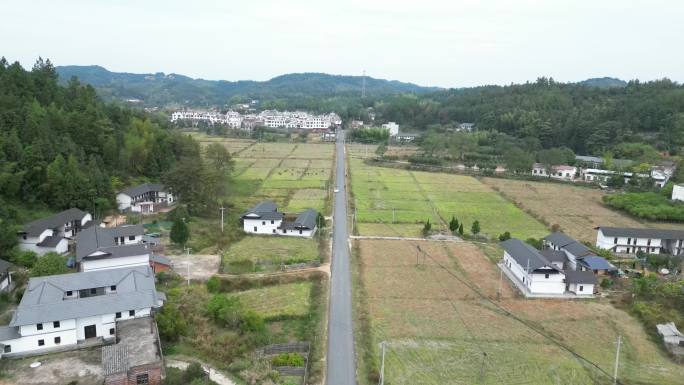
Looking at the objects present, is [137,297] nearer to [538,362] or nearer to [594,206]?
[538,362]

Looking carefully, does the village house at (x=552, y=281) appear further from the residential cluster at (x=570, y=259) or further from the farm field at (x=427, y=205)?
the farm field at (x=427, y=205)

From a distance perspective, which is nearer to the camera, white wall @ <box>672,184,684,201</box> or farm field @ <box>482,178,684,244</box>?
farm field @ <box>482,178,684,244</box>

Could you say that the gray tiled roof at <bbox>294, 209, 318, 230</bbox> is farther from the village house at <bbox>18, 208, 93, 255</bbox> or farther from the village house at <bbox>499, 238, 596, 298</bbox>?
the village house at <bbox>499, 238, 596, 298</bbox>

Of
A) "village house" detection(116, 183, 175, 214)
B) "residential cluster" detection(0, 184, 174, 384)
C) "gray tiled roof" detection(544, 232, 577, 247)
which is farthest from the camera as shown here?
"village house" detection(116, 183, 175, 214)

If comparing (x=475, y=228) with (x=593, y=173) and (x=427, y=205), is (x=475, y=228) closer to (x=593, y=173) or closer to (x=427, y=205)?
(x=427, y=205)

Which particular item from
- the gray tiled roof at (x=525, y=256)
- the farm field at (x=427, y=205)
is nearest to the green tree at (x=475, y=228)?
the farm field at (x=427, y=205)

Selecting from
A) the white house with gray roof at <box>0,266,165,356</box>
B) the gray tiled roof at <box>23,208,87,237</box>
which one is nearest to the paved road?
the white house with gray roof at <box>0,266,165,356</box>
